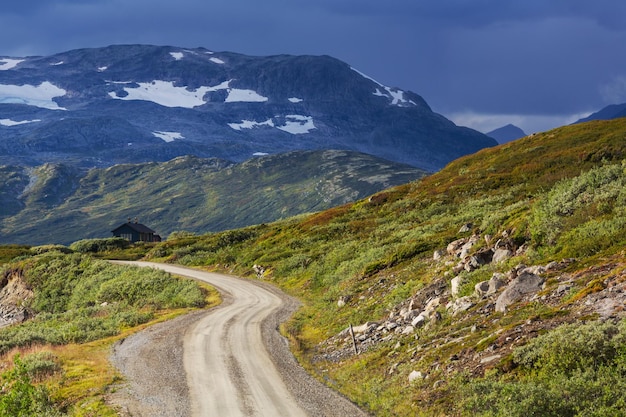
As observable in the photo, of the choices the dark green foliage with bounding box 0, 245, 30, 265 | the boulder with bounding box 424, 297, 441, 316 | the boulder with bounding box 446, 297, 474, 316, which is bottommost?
the boulder with bounding box 424, 297, 441, 316

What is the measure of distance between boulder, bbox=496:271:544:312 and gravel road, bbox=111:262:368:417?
23.0ft

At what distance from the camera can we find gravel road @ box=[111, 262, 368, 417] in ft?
63.7

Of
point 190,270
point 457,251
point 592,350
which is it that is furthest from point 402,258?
point 190,270

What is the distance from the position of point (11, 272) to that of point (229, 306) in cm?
5308

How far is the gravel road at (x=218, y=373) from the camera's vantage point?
19.4m

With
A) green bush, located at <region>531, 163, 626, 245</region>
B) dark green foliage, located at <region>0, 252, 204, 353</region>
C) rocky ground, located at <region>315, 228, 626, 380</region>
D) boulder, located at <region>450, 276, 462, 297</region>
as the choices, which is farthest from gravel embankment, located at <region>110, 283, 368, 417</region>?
green bush, located at <region>531, 163, 626, 245</region>

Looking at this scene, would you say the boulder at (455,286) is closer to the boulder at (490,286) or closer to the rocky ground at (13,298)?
the boulder at (490,286)

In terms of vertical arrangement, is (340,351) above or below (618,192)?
below

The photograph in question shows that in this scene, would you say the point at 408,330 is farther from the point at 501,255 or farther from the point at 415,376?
the point at 501,255

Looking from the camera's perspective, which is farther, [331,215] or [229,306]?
[331,215]

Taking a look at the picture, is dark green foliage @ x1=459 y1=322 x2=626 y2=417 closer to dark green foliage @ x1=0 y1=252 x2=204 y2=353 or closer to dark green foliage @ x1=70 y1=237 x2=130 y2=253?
A: dark green foliage @ x1=0 y1=252 x2=204 y2=353

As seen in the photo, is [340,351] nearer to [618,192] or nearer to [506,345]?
[506,345]

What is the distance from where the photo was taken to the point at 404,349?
22.5 m

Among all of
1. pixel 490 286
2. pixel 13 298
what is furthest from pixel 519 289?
pixel 13 298
